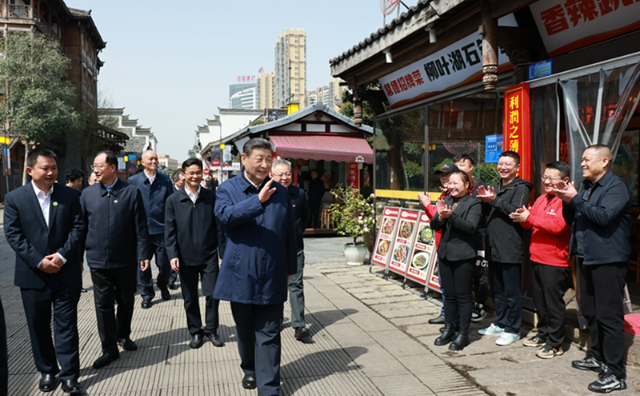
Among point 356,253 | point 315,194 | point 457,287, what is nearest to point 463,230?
point 457,287

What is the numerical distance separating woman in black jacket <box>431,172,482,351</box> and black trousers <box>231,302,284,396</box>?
5.96 ft

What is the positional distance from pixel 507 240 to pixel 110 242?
3.64m

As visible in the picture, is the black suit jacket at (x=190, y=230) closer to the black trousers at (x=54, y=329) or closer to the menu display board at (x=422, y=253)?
the black trousers at (x=54, y=329)

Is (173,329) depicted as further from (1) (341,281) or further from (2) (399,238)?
(2) (399,238)

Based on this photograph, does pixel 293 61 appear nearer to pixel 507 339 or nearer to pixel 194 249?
pixel 194 249

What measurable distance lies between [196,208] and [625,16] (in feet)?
14.2

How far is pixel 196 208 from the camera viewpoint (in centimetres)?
502

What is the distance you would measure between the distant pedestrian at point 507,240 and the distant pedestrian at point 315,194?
10.2 metres

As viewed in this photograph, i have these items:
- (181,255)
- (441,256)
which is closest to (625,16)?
(441,256)

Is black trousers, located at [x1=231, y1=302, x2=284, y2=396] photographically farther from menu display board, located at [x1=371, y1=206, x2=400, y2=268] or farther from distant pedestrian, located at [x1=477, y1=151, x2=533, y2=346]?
menu display board, located at [x1=371, y1=206, x2=400, y2=268]

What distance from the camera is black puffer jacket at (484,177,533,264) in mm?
4734

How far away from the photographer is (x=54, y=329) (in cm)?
385

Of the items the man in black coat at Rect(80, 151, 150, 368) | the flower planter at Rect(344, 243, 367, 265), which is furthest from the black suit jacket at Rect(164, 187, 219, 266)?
the flower planter at Rect(344, 243, 367, 265)

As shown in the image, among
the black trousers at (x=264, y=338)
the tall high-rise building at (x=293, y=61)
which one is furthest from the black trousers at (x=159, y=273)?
the tall high-rise building at (x=293, y=61)
